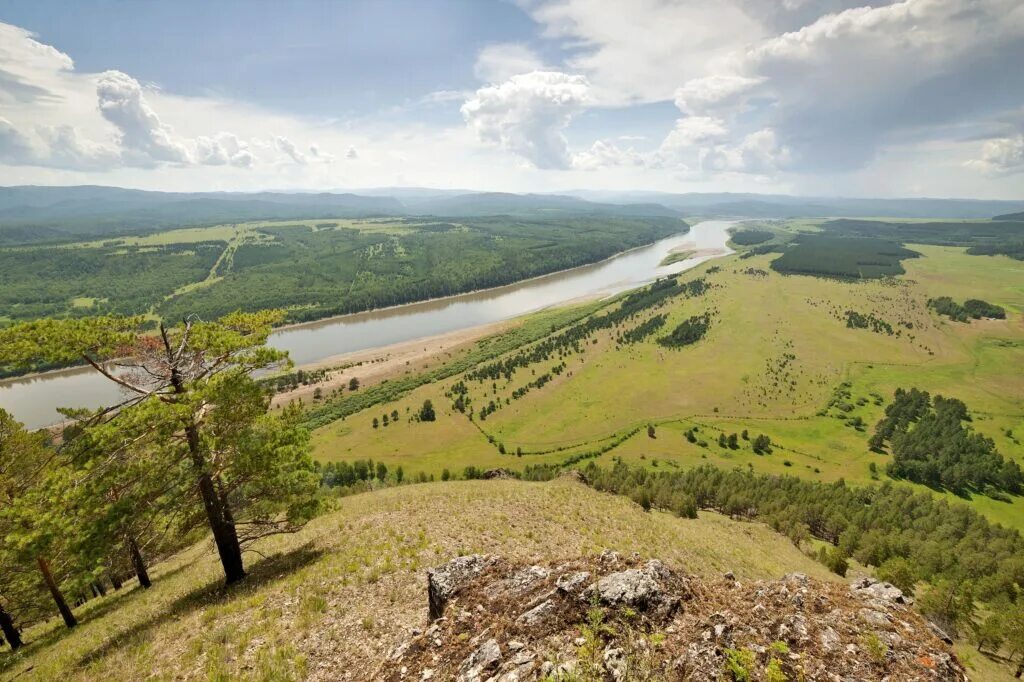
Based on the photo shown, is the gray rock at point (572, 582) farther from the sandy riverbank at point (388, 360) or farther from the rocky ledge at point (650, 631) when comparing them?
the sandy riverbank at point (388, 360)

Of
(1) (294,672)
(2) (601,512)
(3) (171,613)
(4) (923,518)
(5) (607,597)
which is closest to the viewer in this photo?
(5) (607,597)

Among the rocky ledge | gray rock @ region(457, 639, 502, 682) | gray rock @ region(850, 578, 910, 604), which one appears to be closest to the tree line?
the rocky ledge

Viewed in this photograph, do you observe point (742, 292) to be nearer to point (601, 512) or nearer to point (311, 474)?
point (601, 512)

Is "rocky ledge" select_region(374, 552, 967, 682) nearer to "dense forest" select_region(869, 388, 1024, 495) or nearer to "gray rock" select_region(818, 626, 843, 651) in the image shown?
"gray rock" select_region(818, 626, 843, 651)

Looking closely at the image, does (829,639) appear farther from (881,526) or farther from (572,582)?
(881,526)

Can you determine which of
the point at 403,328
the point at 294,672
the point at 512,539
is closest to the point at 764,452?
the point at 512,539

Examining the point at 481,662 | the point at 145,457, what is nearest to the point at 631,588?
the point at 481,662

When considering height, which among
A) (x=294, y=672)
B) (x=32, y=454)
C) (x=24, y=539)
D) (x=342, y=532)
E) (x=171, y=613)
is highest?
(x=24, y=539)

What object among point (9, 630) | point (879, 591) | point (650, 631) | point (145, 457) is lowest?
point (9, 630)
